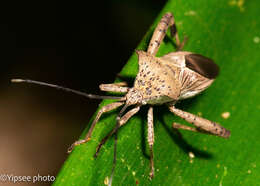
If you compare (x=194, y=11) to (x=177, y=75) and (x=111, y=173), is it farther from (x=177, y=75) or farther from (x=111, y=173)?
(x=111, y=173)

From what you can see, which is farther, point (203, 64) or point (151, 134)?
point (203, 64)

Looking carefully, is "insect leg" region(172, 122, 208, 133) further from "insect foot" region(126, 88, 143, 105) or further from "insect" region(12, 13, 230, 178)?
"insect foot" region(126, 88, 143, 105)

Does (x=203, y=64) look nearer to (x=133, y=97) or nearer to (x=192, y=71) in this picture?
(x=192, y=71)

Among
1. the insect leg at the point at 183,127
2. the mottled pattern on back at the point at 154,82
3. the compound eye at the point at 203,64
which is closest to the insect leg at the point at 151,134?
the mottled pattern on back at the point at 154,82

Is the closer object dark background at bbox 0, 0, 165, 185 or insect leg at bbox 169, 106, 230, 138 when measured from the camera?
insect leg at bbox 169, 106, 230, 138

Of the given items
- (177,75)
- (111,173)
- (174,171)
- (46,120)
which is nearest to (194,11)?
(177,75)

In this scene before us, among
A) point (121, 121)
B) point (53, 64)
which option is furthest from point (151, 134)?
point (53, 64)

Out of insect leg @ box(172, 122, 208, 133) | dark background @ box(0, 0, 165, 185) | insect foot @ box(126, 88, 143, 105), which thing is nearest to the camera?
insect foot @ box(126, 88, 143, 105)

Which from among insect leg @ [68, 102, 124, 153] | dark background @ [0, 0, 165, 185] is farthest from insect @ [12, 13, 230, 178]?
dark background @ [0, 0, 165, 185]
